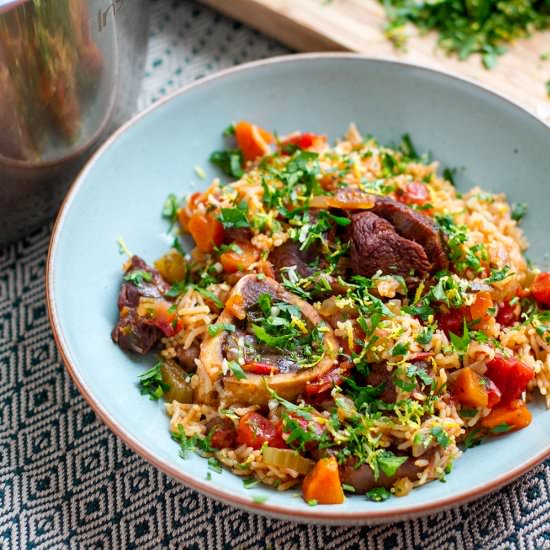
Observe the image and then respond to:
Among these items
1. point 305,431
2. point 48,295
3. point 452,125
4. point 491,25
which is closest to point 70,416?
point 48,295

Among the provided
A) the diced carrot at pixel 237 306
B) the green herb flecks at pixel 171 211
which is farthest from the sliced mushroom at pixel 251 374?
the green herb flecks at pixel 171 211

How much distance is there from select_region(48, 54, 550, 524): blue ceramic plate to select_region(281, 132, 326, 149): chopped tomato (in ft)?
0.70

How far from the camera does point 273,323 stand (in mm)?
3887

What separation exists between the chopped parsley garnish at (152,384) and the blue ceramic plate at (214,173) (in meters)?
0.05

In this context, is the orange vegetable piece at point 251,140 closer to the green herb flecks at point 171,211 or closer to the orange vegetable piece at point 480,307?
the green herb flecks at point 171,211

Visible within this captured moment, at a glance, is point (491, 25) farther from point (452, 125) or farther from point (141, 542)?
point (141, 542)

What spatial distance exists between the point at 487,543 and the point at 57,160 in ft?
10.4

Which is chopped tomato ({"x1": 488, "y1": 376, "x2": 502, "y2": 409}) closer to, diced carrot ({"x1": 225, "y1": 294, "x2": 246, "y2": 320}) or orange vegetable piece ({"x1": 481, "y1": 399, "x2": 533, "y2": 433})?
orange vegetable piece ({"x1": 481, "y1": 399, "x2": 533, "y2": 433})

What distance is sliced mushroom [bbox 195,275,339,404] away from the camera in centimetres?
375

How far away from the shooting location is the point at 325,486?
350 centimetres

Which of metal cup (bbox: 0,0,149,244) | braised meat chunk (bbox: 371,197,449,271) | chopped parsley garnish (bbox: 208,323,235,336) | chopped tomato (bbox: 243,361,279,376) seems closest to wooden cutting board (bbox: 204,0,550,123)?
metal cup (bbox: 0,0,149,244)

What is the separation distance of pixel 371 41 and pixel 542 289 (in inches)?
99.9

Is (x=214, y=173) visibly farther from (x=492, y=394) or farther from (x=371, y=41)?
(x=492, y=394)

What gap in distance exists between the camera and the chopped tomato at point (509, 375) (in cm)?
380
